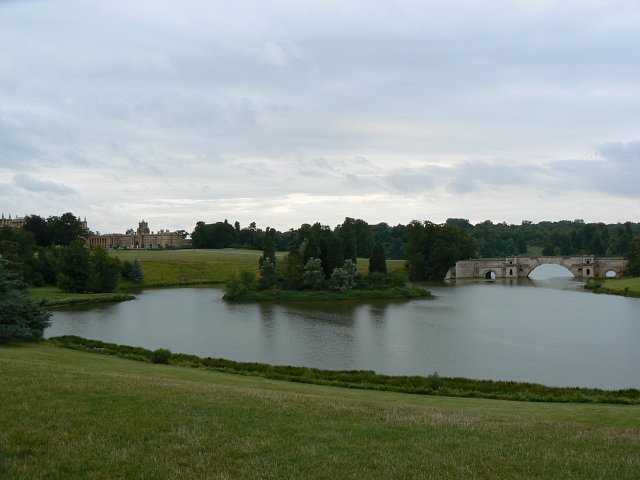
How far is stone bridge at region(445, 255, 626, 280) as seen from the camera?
9531 centimetres

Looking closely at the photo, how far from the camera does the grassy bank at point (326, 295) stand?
60688 millimetres

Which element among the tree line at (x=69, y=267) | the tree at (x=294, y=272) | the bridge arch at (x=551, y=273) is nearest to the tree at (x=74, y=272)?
the tree line at (x=69, y=267)

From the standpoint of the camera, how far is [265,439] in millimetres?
8227

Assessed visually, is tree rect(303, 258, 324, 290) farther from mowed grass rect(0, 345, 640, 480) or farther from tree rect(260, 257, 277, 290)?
mowed grass rect(0, 345, 640, 480)

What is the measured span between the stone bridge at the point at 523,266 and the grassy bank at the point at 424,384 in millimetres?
73947

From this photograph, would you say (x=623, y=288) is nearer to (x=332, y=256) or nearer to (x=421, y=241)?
(x=421, y=241)

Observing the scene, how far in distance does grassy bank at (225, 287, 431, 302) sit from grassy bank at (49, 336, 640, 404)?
35.1 m

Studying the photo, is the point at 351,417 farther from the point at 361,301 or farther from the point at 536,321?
the point at 361,301

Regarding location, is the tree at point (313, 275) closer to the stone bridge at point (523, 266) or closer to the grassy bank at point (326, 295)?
the grassy bank at point (326, 295)

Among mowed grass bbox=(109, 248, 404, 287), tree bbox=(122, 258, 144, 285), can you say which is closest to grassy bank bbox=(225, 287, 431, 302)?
mowed grass bbox=(109, 248, 404, 287)

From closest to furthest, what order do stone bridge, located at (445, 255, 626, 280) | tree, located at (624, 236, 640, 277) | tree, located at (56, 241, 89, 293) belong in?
tree, located at (56, 241, 89, 293), tree, located at (624, 236, 640, 277), stone bridge, located at (445, 255, 626, 280)

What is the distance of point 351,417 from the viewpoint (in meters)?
10.1

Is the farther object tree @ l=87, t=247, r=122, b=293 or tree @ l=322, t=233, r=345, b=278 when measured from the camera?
tree @ l=87, t=247, r=122, b=293

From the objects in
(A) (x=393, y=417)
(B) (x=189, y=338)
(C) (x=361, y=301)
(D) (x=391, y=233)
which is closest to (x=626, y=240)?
(D) (x=391, y=233)
